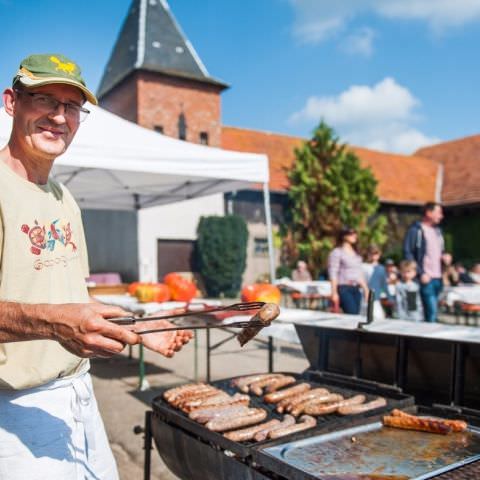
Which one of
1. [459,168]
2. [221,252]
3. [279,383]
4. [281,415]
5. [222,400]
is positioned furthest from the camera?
[459,168]

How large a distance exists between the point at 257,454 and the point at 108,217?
70.1 feet

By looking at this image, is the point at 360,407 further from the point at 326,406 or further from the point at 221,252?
the point at 221,252

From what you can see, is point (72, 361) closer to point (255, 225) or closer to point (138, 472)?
point (138, 472)

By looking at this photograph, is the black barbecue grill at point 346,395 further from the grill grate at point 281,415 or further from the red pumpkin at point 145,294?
the red pumpkin at point 145,294

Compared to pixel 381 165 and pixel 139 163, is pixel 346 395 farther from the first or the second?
pixel 381 165

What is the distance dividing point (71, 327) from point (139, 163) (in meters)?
4.73

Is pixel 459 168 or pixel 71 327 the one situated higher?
pixel 459 168

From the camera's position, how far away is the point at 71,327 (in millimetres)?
1288

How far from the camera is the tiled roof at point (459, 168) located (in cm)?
2625

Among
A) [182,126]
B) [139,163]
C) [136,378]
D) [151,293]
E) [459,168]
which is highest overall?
[182,126]

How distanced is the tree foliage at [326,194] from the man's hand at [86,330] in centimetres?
2048

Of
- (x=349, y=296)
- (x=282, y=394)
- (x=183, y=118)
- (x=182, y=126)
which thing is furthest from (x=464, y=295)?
(x=183, y=118)

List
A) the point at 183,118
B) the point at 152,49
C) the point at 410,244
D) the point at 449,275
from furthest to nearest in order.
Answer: the point at 152,49 → the point at 183,118 → the point at 449,275 → the point at 410,244

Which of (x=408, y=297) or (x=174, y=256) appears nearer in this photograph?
(x=408, y=297)
